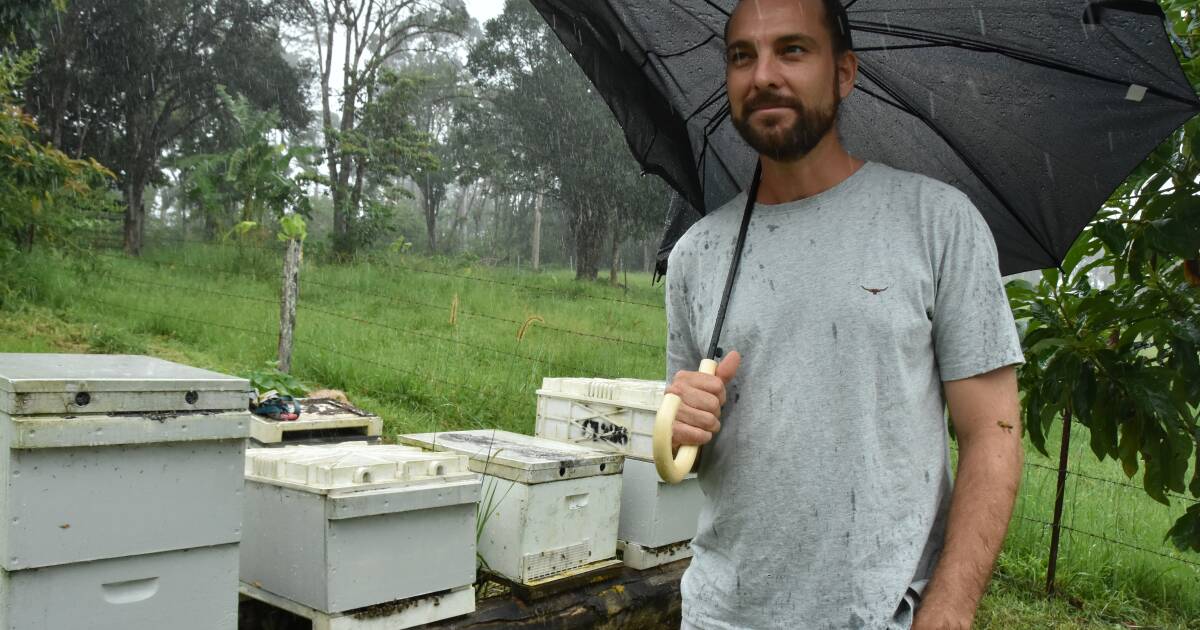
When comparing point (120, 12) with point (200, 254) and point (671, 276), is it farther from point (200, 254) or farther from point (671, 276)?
point (671, 276)

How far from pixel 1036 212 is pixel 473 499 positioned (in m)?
1.99

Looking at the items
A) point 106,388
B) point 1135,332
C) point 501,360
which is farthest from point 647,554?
point 501,360

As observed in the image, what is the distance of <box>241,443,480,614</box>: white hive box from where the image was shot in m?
2.71

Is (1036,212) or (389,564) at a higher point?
(1036,212)

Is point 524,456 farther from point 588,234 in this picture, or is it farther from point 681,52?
point 588,234

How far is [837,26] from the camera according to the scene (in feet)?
5.29

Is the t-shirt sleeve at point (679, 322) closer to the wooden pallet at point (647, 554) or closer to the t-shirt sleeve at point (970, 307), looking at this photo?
the t-shirt sleeve at point (970, 307)

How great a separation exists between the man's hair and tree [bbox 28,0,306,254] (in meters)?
19.7

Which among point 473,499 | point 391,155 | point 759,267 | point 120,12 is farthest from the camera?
point 391,155

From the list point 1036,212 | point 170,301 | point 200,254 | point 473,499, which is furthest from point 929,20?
point 200,254

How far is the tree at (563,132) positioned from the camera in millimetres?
17375

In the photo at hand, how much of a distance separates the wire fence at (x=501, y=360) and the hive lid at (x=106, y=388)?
329cm

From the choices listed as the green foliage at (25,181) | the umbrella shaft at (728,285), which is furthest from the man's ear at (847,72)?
the green foliage at (25,181)

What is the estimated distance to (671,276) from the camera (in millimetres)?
1747
